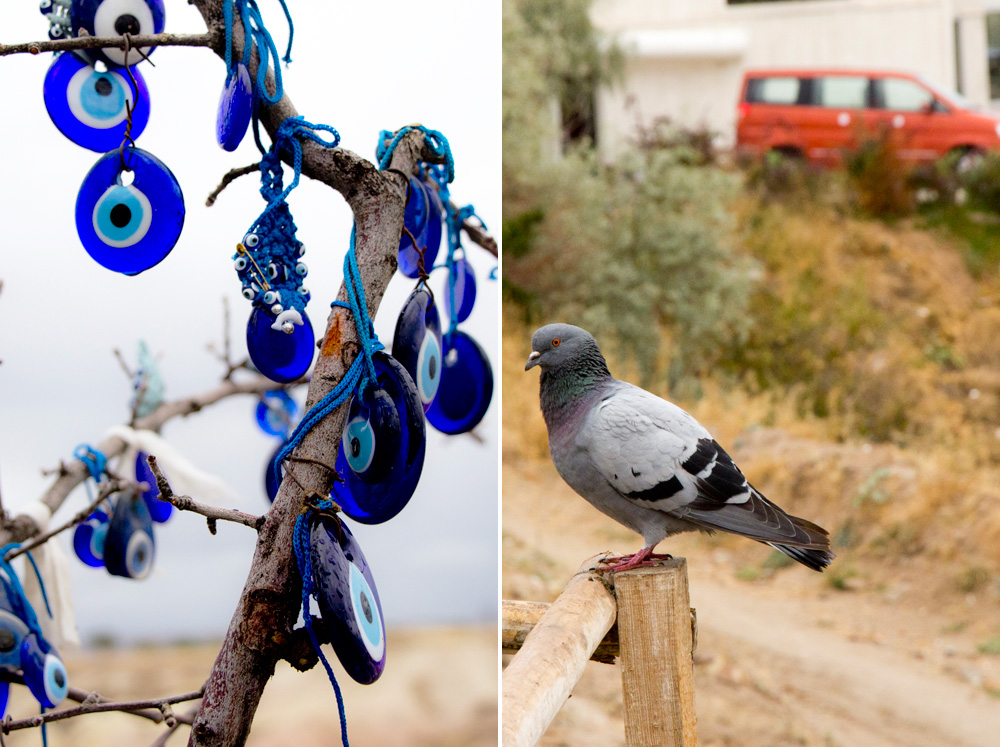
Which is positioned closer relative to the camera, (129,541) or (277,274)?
(277,274)

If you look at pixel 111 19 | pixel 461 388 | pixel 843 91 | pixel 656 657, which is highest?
pixel 843 91

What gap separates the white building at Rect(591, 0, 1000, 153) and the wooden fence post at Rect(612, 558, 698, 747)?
3.92m

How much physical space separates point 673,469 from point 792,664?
1696 mm

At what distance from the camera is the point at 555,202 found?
3496 millimetres

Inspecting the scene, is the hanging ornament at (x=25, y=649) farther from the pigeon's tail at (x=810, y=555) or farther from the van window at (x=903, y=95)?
the van window at (x=903, y=95)

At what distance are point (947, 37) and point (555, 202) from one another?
8.00 feet

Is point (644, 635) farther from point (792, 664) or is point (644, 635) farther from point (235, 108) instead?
point (792, 664)

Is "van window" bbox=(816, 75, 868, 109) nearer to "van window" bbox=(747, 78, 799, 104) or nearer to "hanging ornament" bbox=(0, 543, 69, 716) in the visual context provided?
"van window" bbox=(747, 78, 799, 104)

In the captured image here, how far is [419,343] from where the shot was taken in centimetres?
49

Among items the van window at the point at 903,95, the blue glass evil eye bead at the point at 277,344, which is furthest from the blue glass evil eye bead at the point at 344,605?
the van window at the point at 903,95

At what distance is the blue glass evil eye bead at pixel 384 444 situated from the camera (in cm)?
44

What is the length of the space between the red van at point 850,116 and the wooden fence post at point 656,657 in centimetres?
408

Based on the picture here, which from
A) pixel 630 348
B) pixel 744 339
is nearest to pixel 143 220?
pixel 630 348

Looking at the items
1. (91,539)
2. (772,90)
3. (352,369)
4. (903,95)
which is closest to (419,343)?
(352,369)
